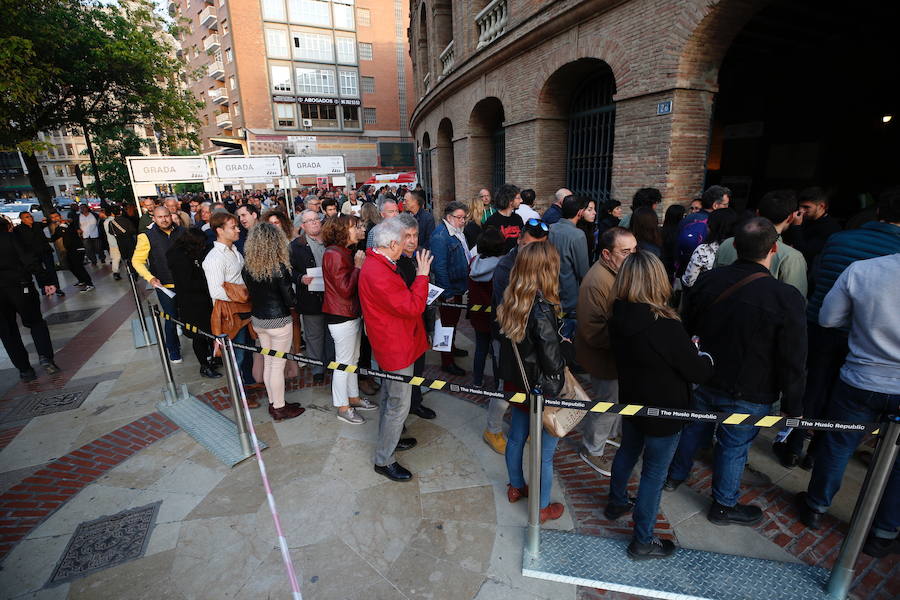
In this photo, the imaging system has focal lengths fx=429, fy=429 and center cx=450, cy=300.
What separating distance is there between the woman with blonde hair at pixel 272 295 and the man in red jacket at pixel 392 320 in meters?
1.27

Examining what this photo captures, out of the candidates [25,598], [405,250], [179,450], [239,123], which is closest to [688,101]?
[405,250]

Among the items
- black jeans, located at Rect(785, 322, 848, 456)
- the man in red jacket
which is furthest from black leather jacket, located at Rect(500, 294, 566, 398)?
black jeans, located at Rect(785, 322, 848, 456)

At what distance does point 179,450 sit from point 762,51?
12.9 metres

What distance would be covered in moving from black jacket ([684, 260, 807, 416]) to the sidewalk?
1.14 metres

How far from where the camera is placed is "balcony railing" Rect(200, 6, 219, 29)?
4273cm

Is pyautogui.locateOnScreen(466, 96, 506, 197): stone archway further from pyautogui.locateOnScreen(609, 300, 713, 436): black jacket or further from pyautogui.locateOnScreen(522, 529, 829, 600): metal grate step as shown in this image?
pyautogui.locateOnScreen(522, 529, 829, 600): metal grate step

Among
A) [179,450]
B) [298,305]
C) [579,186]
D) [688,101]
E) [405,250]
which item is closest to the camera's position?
[405,250]

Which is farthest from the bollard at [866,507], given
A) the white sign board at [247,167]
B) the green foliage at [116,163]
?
the green foliage at [116,163]

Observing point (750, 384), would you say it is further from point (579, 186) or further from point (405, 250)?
point (579, 186)

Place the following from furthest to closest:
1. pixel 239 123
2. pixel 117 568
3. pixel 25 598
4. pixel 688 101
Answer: pixel 239 123
pixel 688 101
pixel 117 568
pixel 25 598

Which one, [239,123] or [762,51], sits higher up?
[239,123]

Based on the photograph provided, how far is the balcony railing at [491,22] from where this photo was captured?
10727 millimetres

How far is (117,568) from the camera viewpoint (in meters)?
2.87

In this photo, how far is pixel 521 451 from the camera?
3.15 metres
